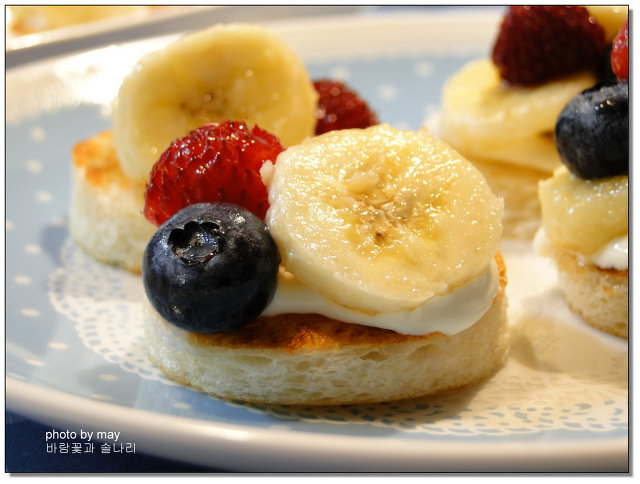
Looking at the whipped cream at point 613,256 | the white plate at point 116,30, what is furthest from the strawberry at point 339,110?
the white plate at point 116,30

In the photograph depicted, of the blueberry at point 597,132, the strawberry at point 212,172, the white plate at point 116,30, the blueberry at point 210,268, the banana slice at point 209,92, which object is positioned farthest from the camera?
the white plate at point 116,30

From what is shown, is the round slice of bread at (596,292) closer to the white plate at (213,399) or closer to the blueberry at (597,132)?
the white plate at (213,399)

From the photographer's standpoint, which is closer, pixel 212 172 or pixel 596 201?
pixel 212 172

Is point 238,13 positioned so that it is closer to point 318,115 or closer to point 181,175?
point 318,115

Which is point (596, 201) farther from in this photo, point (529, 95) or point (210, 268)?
point (210, 268)

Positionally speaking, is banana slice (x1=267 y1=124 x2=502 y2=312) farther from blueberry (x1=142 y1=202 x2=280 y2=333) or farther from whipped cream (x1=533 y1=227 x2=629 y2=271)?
whipped cream (x1=533 y1=227 x2=629 y2=271)

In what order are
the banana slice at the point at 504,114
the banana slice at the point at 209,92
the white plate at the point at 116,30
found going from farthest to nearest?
1. the white plate at the point at 116,30
2. the banana slice at the point at 504,114
3. the banana slice at the point at 209,92

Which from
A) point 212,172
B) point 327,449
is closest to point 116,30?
point 212,172
